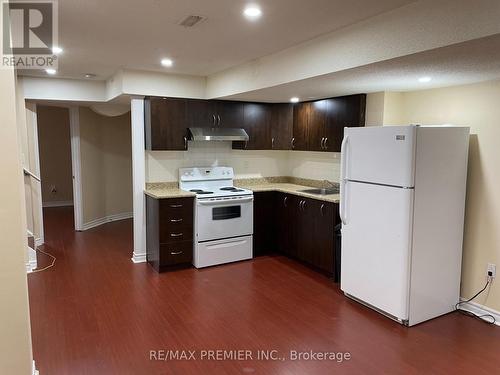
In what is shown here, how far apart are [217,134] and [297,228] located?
1593 mm

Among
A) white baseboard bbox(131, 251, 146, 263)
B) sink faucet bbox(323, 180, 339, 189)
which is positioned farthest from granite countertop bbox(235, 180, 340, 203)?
white baseboard bbox(131, 251, 146, 263)

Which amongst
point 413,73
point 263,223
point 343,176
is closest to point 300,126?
point 263,223

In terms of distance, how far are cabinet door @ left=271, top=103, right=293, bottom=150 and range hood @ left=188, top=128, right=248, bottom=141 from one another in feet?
1.59

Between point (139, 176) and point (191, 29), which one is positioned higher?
point (191, 29)

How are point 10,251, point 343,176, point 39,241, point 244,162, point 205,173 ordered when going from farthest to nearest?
point 244,162 < point 39,241 < point 205,173 < point 343,176 < point 10,251

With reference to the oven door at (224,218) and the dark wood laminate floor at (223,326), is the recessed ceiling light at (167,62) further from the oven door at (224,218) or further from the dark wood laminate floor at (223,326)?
the dark wood laminate floor at (223,326)

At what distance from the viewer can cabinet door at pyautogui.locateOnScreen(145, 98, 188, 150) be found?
15.4 ft

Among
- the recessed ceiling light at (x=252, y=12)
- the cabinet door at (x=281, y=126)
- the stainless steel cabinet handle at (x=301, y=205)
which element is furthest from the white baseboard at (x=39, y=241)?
the recessed ceiling light at (x=252, y=12)

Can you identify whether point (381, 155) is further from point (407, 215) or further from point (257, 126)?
point (257, 126)

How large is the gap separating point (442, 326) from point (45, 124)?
336 inches

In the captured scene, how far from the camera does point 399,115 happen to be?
4.16 m

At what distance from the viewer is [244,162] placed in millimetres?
5680

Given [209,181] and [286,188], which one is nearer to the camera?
[286,188]

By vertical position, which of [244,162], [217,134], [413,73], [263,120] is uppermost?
[413,73]
